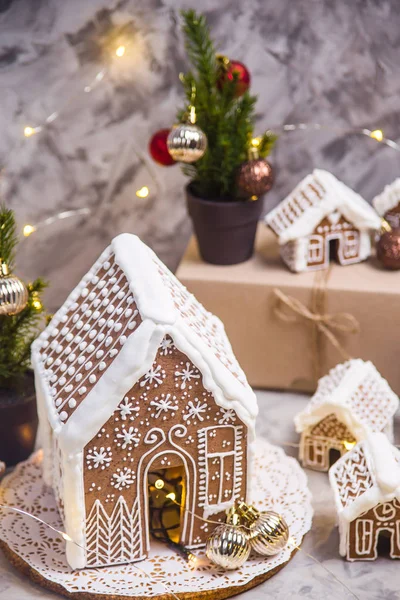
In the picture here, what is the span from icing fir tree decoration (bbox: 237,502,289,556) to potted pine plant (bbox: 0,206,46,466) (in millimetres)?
621

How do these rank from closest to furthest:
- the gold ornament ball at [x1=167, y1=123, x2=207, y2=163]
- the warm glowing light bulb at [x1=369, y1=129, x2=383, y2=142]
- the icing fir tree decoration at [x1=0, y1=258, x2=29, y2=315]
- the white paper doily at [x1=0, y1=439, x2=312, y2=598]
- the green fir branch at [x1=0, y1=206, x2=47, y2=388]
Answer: the white paper doily at [x1=0, y1=439, x2=312, y2=598]
the icing fir tree decoration at [x1=0, y1=258, x2=29, y2=315]
the green fir branch at [x1=0, y1=206, x2=47, y2=388]
the gold ornament ball at [x1=167, y1=123, x2=207, y2=163]
the warm glowing light bulb at [x1=369, y1=129, x2=383, y2=142]

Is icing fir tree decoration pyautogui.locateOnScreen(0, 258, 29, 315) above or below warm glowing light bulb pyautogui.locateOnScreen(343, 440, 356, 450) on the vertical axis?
above

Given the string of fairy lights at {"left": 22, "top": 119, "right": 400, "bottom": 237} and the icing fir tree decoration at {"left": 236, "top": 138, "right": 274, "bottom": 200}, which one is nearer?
the icing fir tree decoration at {"left": 236, "top": 138, "right": 274, "bottom": 200}

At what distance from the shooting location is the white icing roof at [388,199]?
2.64m

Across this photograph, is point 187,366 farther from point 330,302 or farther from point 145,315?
point 330,302

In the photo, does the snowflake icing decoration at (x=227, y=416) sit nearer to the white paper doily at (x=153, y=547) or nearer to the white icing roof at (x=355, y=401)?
the white paper doily at (x=153, y=547)

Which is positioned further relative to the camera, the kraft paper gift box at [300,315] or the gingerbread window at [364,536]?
the kraft paper gift box at [300,315]

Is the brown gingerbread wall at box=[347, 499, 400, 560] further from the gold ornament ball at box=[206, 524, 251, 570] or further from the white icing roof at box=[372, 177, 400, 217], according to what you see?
the white icing roof at box=[372, 177, 400, 217]

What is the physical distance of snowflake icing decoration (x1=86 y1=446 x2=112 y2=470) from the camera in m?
1.87

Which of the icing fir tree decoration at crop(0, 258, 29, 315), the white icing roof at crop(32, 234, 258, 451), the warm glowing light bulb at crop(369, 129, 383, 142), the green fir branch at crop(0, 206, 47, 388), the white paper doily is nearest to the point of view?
the white icing roof at crop(32, 234, 258, 451)

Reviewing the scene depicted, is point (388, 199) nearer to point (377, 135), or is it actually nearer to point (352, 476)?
point (377, 135)

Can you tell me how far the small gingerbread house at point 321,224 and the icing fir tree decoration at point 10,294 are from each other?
2.53 ft

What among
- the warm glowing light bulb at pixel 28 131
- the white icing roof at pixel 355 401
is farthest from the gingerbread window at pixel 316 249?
the warm glowing light bulb at pixel 28 131

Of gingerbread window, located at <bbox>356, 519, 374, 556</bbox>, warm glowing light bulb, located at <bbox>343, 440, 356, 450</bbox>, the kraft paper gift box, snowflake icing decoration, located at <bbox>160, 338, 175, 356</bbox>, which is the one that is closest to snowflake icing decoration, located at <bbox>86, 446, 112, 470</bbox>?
snowflake icing decoration, located at <bbox>160, 338, 175, 356</bbox>
